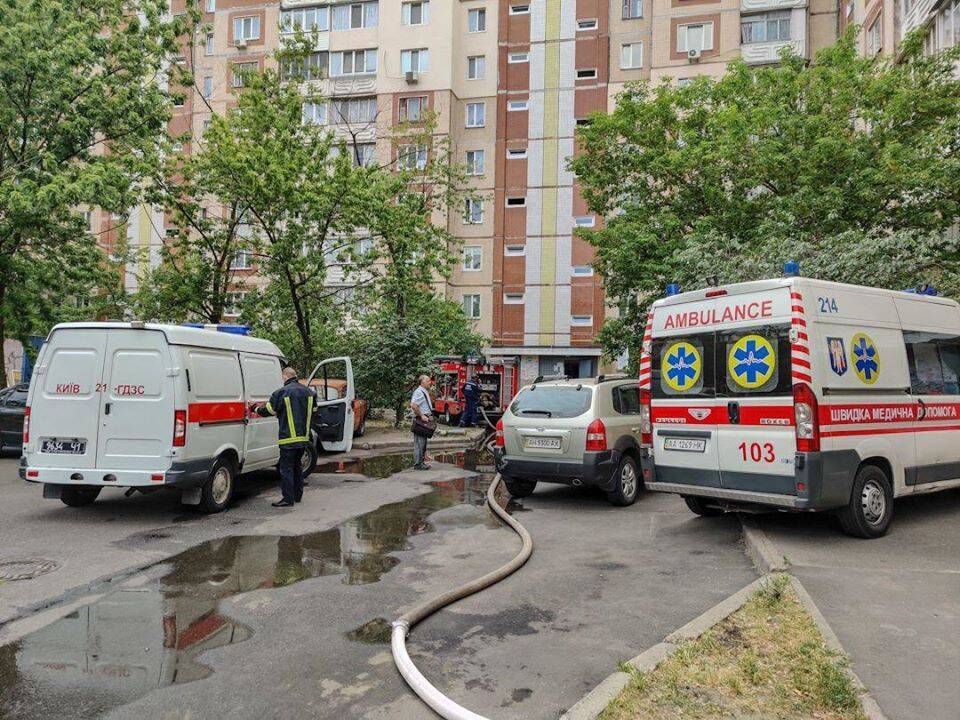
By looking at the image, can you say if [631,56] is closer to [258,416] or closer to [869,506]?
[258,416]

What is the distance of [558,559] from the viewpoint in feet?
23.0

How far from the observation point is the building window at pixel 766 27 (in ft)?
117

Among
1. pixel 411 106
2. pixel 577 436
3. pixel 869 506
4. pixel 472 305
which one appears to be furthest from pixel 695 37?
pixel 869 506

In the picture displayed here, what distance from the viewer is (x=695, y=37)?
36344mm

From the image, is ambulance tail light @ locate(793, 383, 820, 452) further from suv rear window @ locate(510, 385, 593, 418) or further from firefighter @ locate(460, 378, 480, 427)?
firefighter @ locate(460, 378, 480, 427)

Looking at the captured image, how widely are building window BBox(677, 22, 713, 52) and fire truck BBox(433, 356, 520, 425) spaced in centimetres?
1934

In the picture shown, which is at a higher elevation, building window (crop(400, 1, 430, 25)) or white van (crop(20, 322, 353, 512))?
building window (crop(400, 1, 430, 25))

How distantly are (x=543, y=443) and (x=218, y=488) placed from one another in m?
4.25

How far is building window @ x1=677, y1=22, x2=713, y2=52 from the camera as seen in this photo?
1423 inches

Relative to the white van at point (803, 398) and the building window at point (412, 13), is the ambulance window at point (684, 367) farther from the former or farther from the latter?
the building window at point (412, 13)

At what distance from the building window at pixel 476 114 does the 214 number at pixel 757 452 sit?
36.2 m

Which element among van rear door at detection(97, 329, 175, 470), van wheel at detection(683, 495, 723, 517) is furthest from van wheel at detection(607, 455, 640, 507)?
van rear door at detection(97, 329, 175, 470)

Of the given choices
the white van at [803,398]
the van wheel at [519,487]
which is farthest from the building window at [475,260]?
the white van at [803,398]

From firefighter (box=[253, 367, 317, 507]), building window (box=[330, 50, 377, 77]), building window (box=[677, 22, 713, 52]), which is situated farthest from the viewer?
building window (box=[330, 50, 377, 77])
